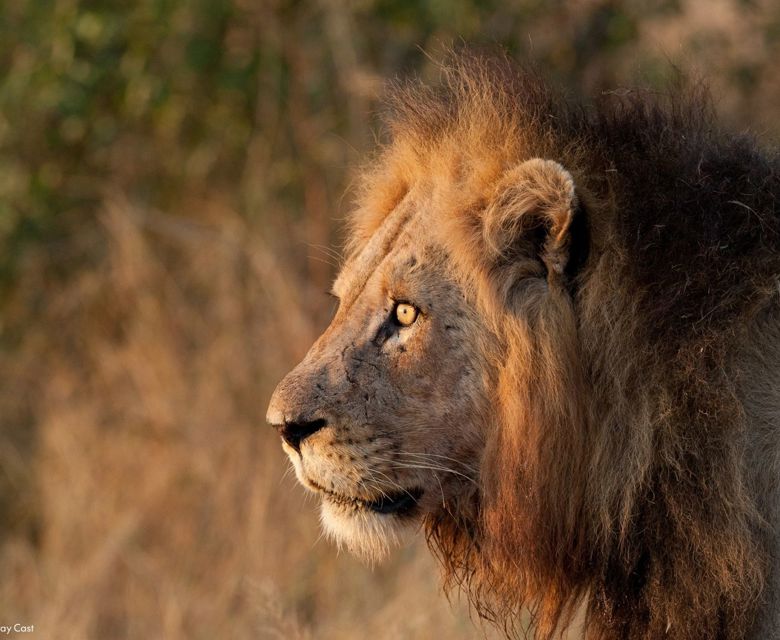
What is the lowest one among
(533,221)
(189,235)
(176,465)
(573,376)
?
(176,465)

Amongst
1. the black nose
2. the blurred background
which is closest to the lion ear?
the black nose

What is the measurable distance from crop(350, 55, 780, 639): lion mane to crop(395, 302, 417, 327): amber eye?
149 mm

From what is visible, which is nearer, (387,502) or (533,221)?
(533,221)

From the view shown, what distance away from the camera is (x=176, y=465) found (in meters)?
5.93

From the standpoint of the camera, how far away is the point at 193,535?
18.5 feet

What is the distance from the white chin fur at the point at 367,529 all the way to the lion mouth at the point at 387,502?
1 cm

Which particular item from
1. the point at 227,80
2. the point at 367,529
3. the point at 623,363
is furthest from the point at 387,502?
the point at 227,80

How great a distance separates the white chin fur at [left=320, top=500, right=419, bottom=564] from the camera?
9.62 feet

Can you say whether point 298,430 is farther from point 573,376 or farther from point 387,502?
point 573,376

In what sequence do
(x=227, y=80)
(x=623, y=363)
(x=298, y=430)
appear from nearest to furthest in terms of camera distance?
(x=623, y=363) → (x=298, y=430) → (x=227, y=80)

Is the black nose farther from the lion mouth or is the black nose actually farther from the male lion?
the lion mouth

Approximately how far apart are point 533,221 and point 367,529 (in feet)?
2.70

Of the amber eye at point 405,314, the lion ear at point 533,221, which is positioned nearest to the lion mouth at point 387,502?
the amber eye at point 405,314

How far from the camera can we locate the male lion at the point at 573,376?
8.63ft
